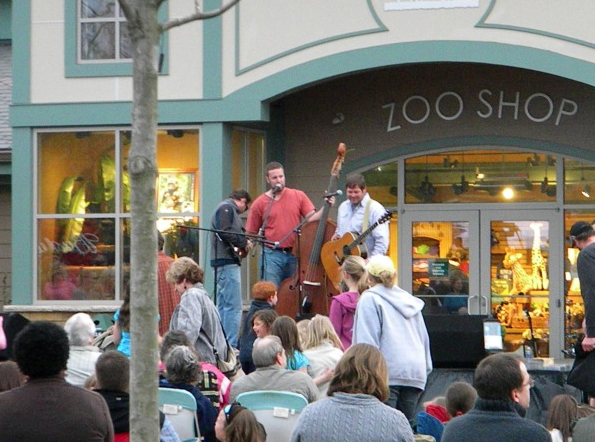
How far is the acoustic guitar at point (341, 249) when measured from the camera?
37.5 feet

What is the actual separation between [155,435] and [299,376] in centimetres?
276

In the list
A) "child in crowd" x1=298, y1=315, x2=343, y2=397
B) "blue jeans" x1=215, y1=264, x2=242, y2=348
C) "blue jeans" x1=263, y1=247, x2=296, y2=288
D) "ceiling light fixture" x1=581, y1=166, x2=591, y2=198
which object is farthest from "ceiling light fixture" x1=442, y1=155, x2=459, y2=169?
"child in crowd" x1=298, y1=315, x2=343, y2=397

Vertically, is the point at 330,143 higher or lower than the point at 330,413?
higher

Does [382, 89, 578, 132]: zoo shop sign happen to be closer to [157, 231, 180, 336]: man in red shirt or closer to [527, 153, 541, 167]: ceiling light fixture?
[527, 153, 541, 167]: ceiling light fixture

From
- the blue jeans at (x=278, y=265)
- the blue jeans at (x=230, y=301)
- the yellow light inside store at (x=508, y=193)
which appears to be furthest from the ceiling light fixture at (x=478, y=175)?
the blue jeans at (x=230, y=301)

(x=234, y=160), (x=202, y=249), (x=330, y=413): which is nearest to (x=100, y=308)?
(x=202, y=249)

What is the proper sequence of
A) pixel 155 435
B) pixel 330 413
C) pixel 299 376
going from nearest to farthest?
1. pixel 155 435
2. pixel 330 413
3. pixel 299 376

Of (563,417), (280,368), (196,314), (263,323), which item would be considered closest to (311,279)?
(196,314)

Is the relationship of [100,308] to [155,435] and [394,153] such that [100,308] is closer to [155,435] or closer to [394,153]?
[394,153]

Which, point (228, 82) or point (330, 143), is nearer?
point (228, 82)

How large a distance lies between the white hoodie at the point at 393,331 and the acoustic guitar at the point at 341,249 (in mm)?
3120

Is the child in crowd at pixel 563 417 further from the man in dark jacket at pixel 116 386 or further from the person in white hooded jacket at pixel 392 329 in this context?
the man in dark jacket at pixel 116 386

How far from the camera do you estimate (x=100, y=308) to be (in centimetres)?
1358

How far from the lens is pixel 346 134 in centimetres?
1495
